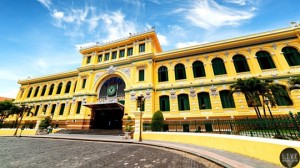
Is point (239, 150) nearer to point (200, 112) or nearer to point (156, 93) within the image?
point (200, 112)

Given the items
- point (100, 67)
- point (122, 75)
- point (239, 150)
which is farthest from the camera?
point (100, 67)

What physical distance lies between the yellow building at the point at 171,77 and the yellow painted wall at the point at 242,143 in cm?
600

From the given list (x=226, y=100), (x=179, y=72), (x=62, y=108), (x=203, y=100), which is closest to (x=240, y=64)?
(x=226, y=100)

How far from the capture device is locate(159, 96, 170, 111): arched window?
1714 cm

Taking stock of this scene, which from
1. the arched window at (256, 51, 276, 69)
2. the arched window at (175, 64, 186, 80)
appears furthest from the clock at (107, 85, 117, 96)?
the arched window at (256, 51, 276, 69)

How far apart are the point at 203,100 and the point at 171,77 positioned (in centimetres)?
533

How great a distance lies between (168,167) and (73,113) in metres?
20.5

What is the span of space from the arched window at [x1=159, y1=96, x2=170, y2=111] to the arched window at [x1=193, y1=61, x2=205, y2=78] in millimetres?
5200

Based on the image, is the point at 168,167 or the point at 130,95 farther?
the point at 130,95

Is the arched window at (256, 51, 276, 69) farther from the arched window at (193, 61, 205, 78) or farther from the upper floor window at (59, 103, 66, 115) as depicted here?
the upper floor window at (59, 103, 66, 115)

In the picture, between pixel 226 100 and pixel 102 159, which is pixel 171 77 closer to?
pixel 226 100

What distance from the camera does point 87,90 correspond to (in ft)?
69.1

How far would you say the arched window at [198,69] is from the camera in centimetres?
1742

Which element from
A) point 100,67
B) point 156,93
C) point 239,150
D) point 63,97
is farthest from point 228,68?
point 63,97
